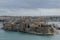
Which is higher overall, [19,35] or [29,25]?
[29,25]

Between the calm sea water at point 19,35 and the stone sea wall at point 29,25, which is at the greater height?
the stone sea wall at point 29,25

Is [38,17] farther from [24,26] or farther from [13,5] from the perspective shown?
[13,5]

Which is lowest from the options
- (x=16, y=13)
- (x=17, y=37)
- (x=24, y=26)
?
(x=17, y=37)

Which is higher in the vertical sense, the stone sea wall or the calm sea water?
the stone sea wall

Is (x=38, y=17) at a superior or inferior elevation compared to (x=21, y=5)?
inferior

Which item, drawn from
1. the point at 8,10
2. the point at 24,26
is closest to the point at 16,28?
the point at 24,26

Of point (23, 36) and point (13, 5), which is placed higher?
point (13, 5)

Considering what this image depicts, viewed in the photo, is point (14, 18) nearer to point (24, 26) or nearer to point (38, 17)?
point (24, 26)

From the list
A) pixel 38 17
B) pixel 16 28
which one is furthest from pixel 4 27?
pixel 38 17
